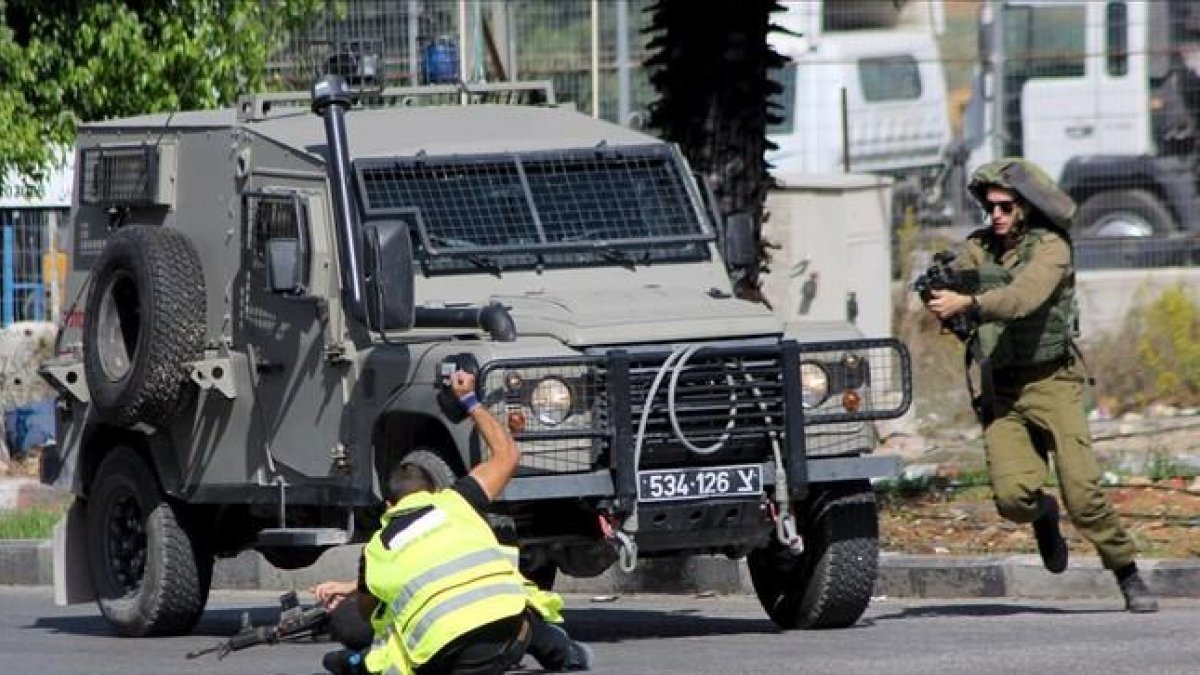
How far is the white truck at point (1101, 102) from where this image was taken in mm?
23531

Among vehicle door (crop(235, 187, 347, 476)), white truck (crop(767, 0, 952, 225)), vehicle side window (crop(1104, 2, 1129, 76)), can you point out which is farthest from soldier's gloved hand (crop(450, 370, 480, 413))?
vehicle side window (crop(1104, 2, 1129, 76))

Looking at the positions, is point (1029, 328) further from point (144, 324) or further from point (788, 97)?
point (788, 97)

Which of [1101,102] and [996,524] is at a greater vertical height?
[1101,102]

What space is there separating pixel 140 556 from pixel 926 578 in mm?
3617

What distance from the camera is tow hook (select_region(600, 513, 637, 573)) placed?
10.2 metres

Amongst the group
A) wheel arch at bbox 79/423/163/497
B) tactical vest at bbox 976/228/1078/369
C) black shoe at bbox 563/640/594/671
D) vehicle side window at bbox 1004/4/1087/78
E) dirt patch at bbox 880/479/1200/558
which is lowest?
dirt patch at bbox 880/479/1200/558

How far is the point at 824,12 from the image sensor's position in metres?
26.0

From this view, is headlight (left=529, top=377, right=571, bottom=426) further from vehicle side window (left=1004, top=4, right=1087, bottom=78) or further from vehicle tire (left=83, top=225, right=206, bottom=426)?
vehicle side window (left=1004, top=4, right=1087, bottom=78)

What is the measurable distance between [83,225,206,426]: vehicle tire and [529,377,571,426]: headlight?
2.20 meters

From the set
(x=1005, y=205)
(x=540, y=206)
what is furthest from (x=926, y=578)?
(x=540, y=206)

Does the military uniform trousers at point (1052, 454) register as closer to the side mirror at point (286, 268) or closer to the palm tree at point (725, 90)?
the side mirror at point (286, 268)

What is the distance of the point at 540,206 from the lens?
11.9m

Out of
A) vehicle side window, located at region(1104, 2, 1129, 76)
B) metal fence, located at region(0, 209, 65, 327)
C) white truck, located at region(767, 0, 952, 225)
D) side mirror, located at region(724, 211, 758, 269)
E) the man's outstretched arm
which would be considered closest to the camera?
the man's outstretched arm

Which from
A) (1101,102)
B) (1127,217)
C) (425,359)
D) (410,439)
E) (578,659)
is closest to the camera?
(578,659)
